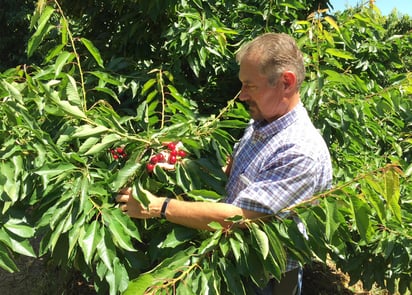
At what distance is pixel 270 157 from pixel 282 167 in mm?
96

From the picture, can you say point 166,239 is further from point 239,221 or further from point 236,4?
point 236,4

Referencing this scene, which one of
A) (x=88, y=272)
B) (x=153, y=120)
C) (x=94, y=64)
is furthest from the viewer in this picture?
(x=94, y=64)

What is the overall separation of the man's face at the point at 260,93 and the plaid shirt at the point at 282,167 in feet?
0.16

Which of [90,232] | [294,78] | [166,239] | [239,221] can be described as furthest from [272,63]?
[90,232]

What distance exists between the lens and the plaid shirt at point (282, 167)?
5.09ft

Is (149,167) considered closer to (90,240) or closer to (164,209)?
(164,209)

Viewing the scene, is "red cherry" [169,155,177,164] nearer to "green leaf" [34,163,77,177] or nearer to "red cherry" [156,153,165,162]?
"red cherry" [156,153,165,162]

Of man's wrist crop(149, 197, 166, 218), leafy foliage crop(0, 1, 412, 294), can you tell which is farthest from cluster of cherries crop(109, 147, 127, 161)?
man's wrist crop(149, 197, 166, 218)

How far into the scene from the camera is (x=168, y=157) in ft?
5.71

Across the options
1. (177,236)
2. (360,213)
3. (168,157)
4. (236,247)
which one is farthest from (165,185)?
(360,213)

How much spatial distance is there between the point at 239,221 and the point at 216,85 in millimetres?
1595

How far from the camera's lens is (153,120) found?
2158mm

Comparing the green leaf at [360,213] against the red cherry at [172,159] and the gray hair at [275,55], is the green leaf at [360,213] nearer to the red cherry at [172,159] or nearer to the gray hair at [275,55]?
the gray hair at [275,55]

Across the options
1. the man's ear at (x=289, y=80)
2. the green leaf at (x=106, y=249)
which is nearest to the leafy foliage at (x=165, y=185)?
the green leaf at (x=106, y=249)
